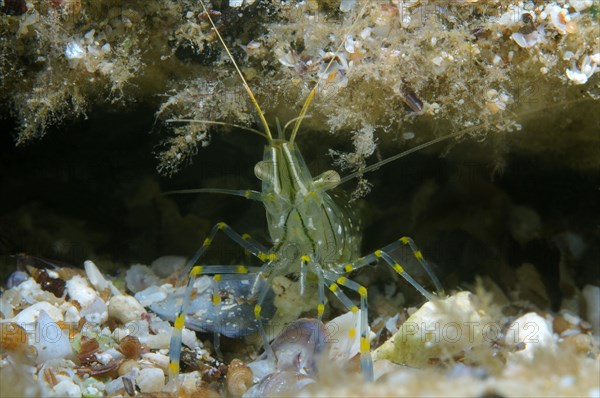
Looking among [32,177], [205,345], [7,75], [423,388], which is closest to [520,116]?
[423,388]

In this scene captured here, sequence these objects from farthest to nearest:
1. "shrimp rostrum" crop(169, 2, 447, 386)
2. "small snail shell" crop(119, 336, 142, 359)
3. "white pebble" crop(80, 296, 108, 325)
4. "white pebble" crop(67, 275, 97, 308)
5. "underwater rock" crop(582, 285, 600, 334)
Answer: "underwater rock" crop(582, 285, 600, 334) → "white pebble" crop(67, 275, 97, 308) → "white pebble" crop(80, 296, 108, 325) → "shrimp rostrum" crop(169, 2, 447, 386) → "small snail shell" crop(119, 336, 142, 359)

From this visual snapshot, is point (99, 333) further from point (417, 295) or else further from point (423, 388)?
point (417, 295)

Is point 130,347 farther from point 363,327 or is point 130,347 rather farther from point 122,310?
point 363,327

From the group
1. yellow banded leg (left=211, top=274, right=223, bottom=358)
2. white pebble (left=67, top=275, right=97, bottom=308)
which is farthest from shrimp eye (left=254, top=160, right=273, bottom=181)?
white pebble (left=67, top=275, right=97, bottom=308)

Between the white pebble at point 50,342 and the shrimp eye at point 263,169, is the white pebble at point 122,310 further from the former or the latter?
the shrimp eye at point 263,169

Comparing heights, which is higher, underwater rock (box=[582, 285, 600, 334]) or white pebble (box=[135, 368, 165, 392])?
white pebble (box=[135, 368, 165, 392])

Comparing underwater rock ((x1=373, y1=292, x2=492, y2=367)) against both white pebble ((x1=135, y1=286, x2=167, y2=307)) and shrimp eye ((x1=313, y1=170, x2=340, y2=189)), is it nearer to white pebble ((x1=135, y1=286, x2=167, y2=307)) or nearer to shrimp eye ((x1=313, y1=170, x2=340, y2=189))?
shrimp eye ((x1=313, y1=170, x2=340, y2=189))
